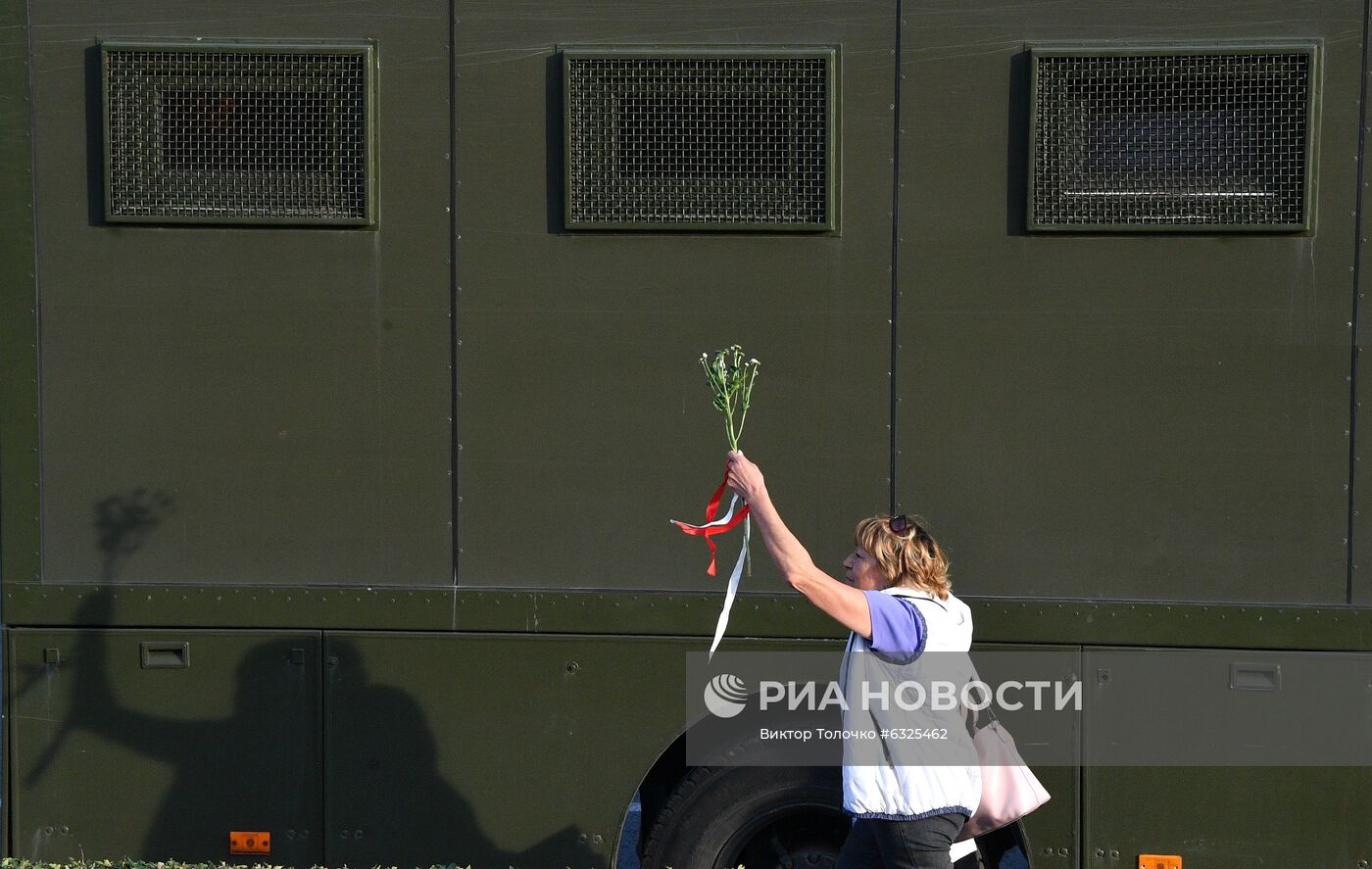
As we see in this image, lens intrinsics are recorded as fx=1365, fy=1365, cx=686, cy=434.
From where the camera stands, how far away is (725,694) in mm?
4059

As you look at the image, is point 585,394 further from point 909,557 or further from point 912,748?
point 912,748

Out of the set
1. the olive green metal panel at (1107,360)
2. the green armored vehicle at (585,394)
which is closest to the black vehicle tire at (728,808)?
the green armored vehicle at (585,394)

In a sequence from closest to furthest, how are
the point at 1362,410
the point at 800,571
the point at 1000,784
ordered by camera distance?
Answer: the point at 800,571, the point at 1000,784, the point at 1362,410

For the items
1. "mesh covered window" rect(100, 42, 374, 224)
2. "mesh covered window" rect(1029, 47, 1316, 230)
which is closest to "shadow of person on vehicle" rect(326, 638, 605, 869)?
"mesh covered window" rect(100, 42, 374, 224)

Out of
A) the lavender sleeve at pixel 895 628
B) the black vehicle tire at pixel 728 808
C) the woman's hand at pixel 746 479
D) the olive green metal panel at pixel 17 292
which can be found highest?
the olive green metal panel at pixel 17 292

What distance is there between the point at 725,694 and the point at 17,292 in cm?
246

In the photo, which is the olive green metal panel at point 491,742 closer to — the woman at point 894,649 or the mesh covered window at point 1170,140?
the woman at point 894,649

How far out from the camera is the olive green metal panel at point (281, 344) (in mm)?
4113

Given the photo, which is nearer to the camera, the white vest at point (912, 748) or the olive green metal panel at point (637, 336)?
the white vest at point (912, 748)

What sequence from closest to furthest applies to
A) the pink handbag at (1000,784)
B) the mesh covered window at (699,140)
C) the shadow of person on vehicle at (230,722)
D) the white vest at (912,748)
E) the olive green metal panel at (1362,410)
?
1. the white vest at (912,748)
2. the pink handbag at (1000,784)
3. the olive green metal panel at (1362,410)
4. the mesh covered window at (699,140)
5. the shadow of person on vehicle at (230,722)

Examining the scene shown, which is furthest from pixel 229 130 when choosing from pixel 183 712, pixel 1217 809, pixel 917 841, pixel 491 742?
pixel 1217 809

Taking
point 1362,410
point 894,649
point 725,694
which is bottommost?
point 725,694

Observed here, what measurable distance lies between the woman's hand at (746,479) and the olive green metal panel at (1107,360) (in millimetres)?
997

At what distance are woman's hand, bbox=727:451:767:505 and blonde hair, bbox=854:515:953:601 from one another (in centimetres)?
33
